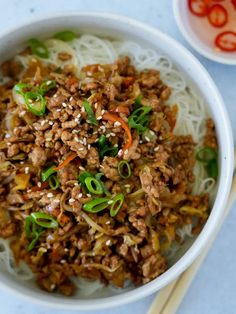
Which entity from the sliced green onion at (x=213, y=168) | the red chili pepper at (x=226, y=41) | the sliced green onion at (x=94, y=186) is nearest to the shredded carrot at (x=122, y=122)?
the sliced green onion at (x=94, y=186)

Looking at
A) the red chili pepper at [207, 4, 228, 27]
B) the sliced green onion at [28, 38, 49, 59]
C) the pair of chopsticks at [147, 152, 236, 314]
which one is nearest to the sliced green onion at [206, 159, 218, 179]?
the pair of chopsticks at [147, 152, 236, 314]

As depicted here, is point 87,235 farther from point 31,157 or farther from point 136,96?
point 136,96

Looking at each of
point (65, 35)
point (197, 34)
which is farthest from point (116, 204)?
point (197, 34)

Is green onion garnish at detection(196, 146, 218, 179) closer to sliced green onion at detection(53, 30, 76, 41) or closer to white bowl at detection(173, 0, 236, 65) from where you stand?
white bowl at detection(173, 0, 236, 65)

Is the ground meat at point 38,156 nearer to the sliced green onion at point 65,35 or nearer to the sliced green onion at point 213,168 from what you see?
the sliced green onion at point 65,35

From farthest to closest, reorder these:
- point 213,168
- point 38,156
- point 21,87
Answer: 1. point 213,168
2. point 21,87
3. point 38,156

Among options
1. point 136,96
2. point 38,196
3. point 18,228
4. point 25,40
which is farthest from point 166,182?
point 25,40

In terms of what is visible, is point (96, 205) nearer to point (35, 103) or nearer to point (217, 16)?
point (35, 103)
